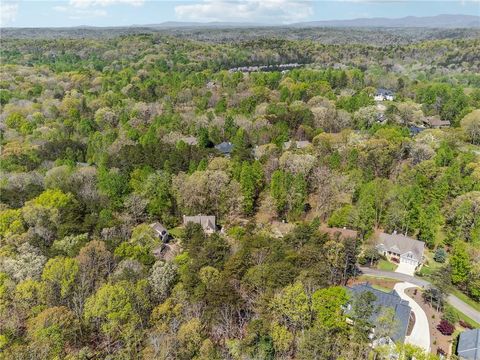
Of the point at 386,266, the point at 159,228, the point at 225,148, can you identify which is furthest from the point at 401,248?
the point at 225,148

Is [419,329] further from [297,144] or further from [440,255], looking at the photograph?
[297,144]

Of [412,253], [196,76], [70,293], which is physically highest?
[196,76]

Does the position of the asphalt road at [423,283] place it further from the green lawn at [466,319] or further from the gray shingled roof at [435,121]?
the gray shingled roof at [435,121]

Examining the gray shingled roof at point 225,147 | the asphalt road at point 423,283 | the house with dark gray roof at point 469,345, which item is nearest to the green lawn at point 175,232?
the gray shingled roof at point 225,147

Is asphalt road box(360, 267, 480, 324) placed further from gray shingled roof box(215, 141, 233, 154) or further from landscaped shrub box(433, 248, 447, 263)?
gray shingled roof box(215, 141, 233, 154)

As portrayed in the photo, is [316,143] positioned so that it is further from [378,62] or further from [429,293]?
[378,62]

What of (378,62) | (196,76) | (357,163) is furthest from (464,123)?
(378,62)
